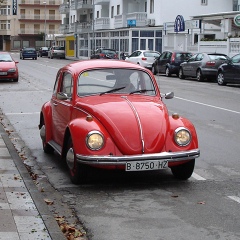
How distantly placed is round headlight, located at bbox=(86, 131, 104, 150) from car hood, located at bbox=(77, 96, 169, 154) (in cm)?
16

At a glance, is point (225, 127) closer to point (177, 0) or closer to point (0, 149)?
point (0, 149)

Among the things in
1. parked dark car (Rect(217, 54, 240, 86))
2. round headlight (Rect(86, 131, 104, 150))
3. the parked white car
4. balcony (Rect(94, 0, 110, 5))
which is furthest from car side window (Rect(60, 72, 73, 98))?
balcony (Rect(94, 0, 110, 5))

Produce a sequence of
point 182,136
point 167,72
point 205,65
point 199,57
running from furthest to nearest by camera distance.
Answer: point 167,72, point 199,57, point 205,65, point 182,136

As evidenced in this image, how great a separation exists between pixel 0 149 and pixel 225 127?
17.5 feet

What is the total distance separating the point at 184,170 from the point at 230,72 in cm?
2093

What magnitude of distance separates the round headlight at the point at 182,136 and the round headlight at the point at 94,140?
3.24ft

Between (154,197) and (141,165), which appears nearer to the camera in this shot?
(154,197)

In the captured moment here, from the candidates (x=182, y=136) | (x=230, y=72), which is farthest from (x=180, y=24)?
(x=182, y=136)

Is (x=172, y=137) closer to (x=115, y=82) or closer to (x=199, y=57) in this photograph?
(x=115, y=82)

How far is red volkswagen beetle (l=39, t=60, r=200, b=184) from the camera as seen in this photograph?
26.3 ft

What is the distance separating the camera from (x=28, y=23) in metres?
121

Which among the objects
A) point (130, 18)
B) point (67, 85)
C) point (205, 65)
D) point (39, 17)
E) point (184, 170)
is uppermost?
point (39, 17)

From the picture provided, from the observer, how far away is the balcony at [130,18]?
2486 inches

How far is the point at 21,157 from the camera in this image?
1052cm
